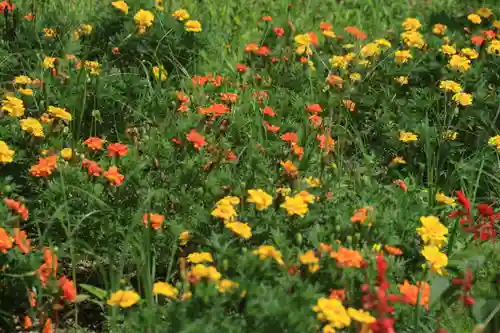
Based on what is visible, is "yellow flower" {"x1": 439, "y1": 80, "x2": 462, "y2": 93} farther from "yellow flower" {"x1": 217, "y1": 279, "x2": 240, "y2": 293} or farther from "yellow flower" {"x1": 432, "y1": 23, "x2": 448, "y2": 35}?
"yellow flower" {"x1": 217, "y1": 279, "x2": 240, "y2": 293}

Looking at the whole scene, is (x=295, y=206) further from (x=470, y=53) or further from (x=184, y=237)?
(x=470, y=53)

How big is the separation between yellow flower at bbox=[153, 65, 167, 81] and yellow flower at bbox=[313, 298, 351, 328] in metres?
1.76

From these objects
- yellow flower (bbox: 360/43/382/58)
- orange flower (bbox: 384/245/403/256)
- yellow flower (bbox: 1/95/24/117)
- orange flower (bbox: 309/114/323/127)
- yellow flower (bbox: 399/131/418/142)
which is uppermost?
yellow flower (bbox: 1/95/24/117)

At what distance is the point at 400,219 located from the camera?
9.31 ft

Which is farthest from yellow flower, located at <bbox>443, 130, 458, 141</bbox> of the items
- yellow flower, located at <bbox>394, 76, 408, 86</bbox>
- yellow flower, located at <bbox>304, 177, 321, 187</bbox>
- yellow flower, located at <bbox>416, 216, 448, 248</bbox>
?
yellow flower, located at <bbox>416, 216, 448, 248</bbox>

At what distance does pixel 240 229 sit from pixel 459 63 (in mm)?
1824

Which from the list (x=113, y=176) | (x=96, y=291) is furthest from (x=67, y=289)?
(x=113, y=176)

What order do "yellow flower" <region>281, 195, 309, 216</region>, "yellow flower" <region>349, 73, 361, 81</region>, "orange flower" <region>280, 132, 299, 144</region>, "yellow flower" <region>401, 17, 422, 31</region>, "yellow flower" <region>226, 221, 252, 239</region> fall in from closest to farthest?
"yellow flower" <region>226, 221, 252, 239</region> < "yellow flower" <region>281, 195, 309, 216</region> < "orange flower" <region>280, 132, 299, 144</region> < "yellow flower" <region>349, 73, 361, 81</region> < "yellow flower" <region>401, 17, 422, 31</region>

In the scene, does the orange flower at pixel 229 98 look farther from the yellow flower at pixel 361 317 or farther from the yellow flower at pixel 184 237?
the yellow flower at pixel 361 317

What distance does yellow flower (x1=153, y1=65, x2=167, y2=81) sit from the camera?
3654mm

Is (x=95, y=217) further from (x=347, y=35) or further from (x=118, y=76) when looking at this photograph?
(x=347, y=35)

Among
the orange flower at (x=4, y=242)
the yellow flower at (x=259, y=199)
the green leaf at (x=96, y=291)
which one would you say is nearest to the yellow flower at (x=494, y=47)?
the yellow flower at (x=259, y=199)

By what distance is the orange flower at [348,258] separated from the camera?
7.86ft

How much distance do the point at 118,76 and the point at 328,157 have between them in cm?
111
